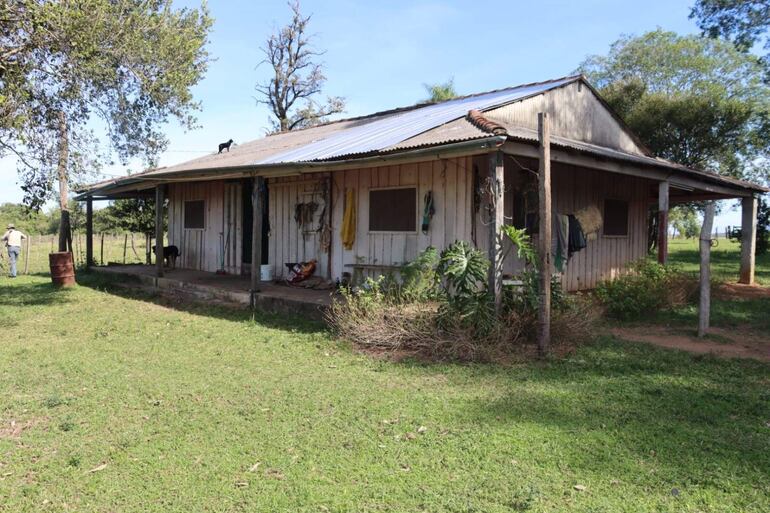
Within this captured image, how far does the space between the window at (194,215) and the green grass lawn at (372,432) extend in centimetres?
796

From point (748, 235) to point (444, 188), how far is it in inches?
359

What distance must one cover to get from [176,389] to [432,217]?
16.9ft

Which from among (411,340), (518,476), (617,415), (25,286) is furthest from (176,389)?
(25,286)

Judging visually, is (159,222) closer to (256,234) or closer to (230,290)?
(230,290)

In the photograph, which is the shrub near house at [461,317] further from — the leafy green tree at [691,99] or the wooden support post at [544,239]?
the leafy green tree at [691,99]

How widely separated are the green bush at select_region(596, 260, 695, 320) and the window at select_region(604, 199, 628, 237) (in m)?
1.87

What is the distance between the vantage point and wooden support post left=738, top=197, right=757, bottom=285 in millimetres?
13273

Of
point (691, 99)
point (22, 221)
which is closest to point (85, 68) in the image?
point (691, 99)

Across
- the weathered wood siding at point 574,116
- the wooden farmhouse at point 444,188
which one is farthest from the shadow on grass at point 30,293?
the weathered wood siding at point 574,116

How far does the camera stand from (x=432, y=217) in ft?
30.2

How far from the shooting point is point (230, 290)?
1078 centimetres

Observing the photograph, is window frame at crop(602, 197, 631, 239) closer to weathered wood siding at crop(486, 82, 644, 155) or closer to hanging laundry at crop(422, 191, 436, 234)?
weathered wood siding at crop(486, 82, 644, 155)

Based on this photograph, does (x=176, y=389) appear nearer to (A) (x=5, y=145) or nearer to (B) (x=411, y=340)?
(B) (x=411, y=340)

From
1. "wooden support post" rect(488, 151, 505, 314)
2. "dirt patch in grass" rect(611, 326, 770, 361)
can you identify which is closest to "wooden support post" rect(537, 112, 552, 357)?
"wooden support post" rect(488, 151, 505, 314)
